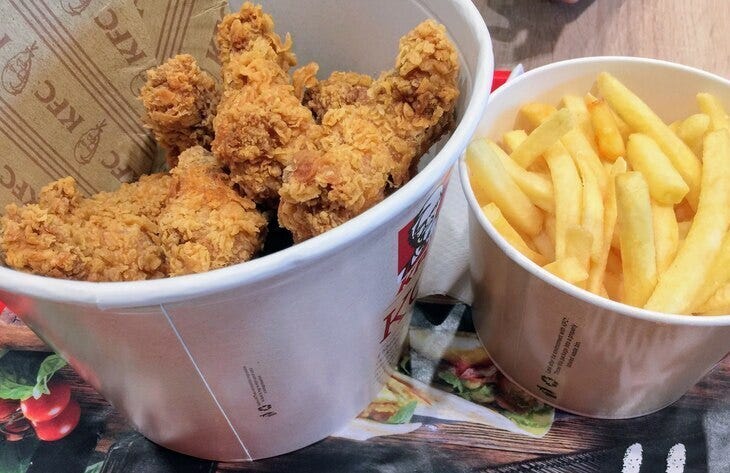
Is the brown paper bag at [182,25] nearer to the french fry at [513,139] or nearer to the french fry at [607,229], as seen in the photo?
the french fry at [513,139]

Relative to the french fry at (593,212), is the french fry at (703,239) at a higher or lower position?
lower

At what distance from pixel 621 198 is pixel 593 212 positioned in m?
0.05

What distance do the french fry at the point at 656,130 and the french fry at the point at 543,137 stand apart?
0.12m

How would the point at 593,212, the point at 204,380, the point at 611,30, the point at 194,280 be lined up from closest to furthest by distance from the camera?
the point at 194,280, the point at 204,380, the point at 593,212, the point at 611,30

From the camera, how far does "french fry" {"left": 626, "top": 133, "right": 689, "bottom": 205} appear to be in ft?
2.39

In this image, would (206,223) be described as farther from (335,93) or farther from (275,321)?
(335,93)

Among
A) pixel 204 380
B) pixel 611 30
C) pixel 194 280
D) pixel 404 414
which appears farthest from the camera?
pixel 611 30

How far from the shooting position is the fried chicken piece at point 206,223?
0.60m

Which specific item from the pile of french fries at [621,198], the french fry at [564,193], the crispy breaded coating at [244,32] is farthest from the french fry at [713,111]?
the crispy breaded coating at [244,32]

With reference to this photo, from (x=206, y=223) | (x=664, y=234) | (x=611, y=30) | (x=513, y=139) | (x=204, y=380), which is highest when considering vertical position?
(x=206, y=223)

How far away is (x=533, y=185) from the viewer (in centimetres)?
78

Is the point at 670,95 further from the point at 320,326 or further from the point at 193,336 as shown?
the point at 193,336

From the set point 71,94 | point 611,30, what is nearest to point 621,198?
point 71,94

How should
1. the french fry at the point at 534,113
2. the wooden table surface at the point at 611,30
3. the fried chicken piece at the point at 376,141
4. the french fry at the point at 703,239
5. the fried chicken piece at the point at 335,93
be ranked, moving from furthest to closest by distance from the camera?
the wooden table surface at the point at 611,30, the french fry at the point at 534,113, the fried chicken piece at the point at 335,93, the french fry at the point at 703,239, the fried chicken piece at the point at 376,141
